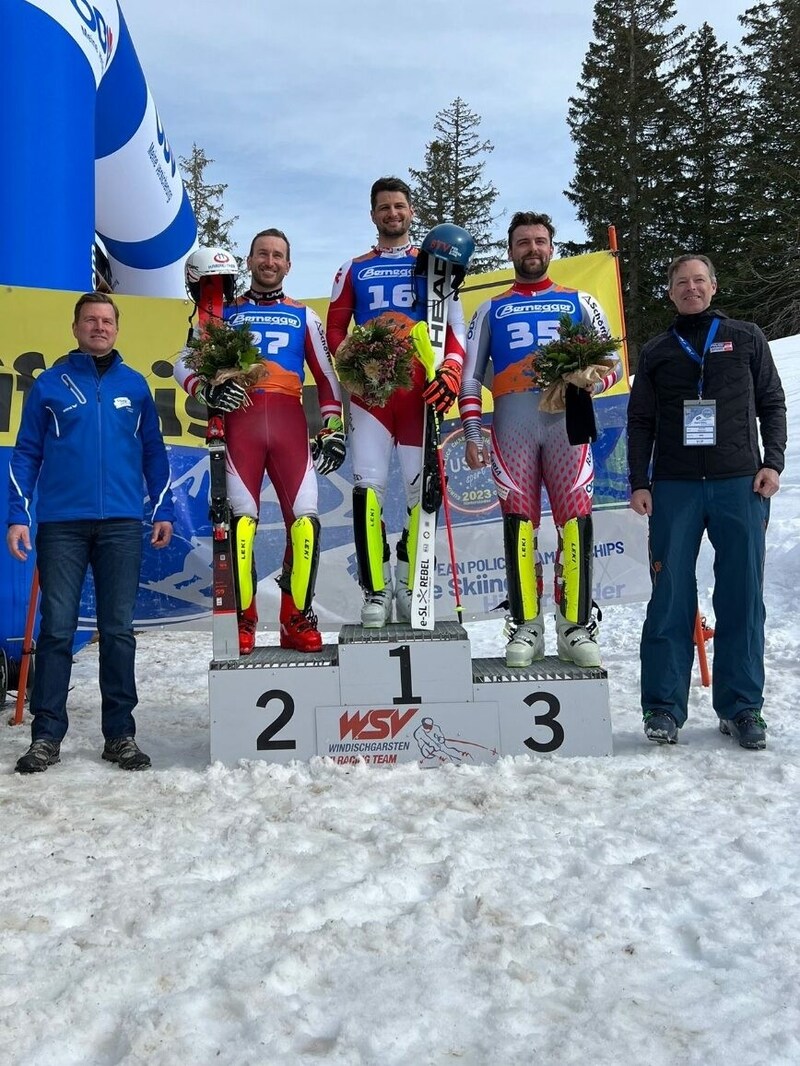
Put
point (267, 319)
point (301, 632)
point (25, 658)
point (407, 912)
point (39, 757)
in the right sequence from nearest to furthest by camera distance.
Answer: point (407, 912) < point (39, 757) < point (301, 632) < point (267, 319) < point (25, 658)

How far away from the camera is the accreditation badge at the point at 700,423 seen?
355cm

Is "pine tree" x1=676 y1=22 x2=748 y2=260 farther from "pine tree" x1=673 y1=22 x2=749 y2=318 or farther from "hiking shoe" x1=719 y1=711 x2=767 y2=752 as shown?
"hiking shoe" x1=719 y1=711 x2=767 y2=752

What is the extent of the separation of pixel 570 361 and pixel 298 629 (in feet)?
5.47

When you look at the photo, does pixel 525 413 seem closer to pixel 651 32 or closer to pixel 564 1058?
pixel 564 1058

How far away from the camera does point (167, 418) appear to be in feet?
19.0

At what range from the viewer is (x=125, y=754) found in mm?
3412

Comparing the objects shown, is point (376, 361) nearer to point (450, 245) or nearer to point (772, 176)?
point (450, 245)

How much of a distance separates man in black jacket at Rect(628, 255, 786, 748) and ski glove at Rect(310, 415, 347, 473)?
1.34 metres

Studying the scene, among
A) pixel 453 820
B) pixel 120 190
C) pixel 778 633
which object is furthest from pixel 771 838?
pixel 120 190

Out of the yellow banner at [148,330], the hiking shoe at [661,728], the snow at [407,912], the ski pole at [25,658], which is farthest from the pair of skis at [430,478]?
the ski pole at [25,658]

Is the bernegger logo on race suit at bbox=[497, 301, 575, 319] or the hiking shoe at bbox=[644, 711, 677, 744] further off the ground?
the bernegger logo on race suit at bbox=[497, 301, 575, 319]

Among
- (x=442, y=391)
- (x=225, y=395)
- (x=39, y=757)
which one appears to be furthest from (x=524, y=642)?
(x=39, y=757)

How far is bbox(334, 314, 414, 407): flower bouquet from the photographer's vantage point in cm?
361

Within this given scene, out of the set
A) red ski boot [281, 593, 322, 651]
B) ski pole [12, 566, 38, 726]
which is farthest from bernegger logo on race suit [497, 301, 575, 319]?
ski pole [12, 566, 38, 726]
